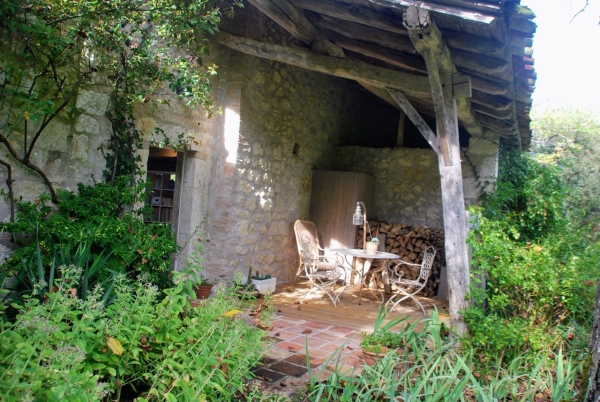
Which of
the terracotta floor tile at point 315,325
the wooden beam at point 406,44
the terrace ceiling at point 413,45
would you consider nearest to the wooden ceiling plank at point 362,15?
the terrace ceiling at point 413,45

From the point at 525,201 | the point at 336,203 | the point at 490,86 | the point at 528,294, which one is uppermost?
the point at 490,86

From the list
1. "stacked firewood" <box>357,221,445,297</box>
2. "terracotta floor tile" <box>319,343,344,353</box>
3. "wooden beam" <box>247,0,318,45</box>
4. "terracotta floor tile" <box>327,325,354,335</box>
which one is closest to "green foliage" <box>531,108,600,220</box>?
"stacked firewood" <box>357,221,445,297</box>

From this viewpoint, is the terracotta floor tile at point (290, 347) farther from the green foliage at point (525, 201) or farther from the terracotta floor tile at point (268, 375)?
the green foliage at point (525, 201)

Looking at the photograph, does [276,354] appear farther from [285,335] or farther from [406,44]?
[406,44]

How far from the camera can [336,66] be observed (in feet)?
15.1

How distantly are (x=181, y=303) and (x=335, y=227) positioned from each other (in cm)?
457

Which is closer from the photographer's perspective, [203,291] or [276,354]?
[276,354]

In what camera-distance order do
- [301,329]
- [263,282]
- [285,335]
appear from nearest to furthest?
[285,335]
[301,329]
[263,282]

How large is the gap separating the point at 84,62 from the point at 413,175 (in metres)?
4.80

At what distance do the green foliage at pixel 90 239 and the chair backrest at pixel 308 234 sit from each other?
2.74 metres

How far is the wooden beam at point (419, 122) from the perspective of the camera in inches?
157

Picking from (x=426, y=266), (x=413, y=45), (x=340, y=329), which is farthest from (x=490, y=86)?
(x=340, y=329)

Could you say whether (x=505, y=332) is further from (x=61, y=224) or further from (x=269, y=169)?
(x=269, y=169)

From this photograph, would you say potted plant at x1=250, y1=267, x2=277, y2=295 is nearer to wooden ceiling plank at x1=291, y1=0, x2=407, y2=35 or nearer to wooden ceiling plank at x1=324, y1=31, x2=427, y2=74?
wooden ceiling plank at x1=324, y1=31, x2=427, y2=74
